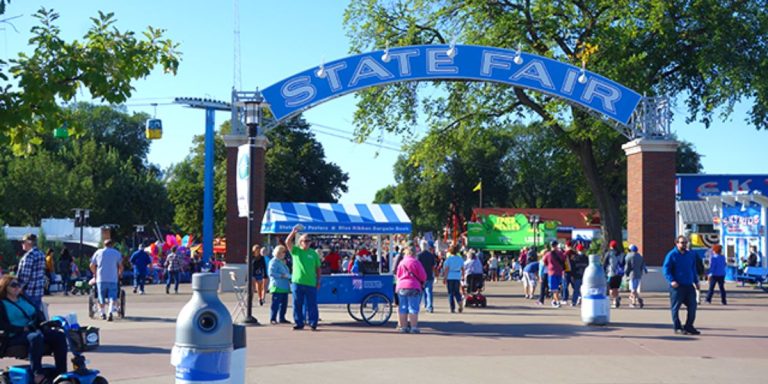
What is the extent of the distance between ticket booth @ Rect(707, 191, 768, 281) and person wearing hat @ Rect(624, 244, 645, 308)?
17437 mm

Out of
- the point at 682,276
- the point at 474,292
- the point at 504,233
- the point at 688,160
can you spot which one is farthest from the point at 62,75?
the point at 688,160

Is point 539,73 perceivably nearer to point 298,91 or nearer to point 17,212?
point 298,91

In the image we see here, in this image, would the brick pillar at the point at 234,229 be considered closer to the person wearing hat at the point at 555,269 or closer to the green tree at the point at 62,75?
the person wearing hat at the point at 555,269

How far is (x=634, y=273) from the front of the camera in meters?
21.4

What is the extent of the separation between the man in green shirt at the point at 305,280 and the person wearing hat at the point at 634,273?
955 centimetres

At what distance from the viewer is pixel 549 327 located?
16484 mm

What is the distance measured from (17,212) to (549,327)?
45.0m

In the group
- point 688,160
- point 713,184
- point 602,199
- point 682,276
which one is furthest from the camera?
point 688,160

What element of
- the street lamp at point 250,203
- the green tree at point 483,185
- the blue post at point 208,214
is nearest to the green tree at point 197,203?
the green tree at point 483,185

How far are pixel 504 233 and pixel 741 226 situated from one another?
13.8 meters

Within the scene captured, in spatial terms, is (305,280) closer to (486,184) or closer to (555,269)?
(555,269)

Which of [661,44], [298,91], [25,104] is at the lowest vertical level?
[25,104]

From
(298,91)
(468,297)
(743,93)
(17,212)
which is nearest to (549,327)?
(468,297)

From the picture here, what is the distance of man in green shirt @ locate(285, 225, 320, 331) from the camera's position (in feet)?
50.6
